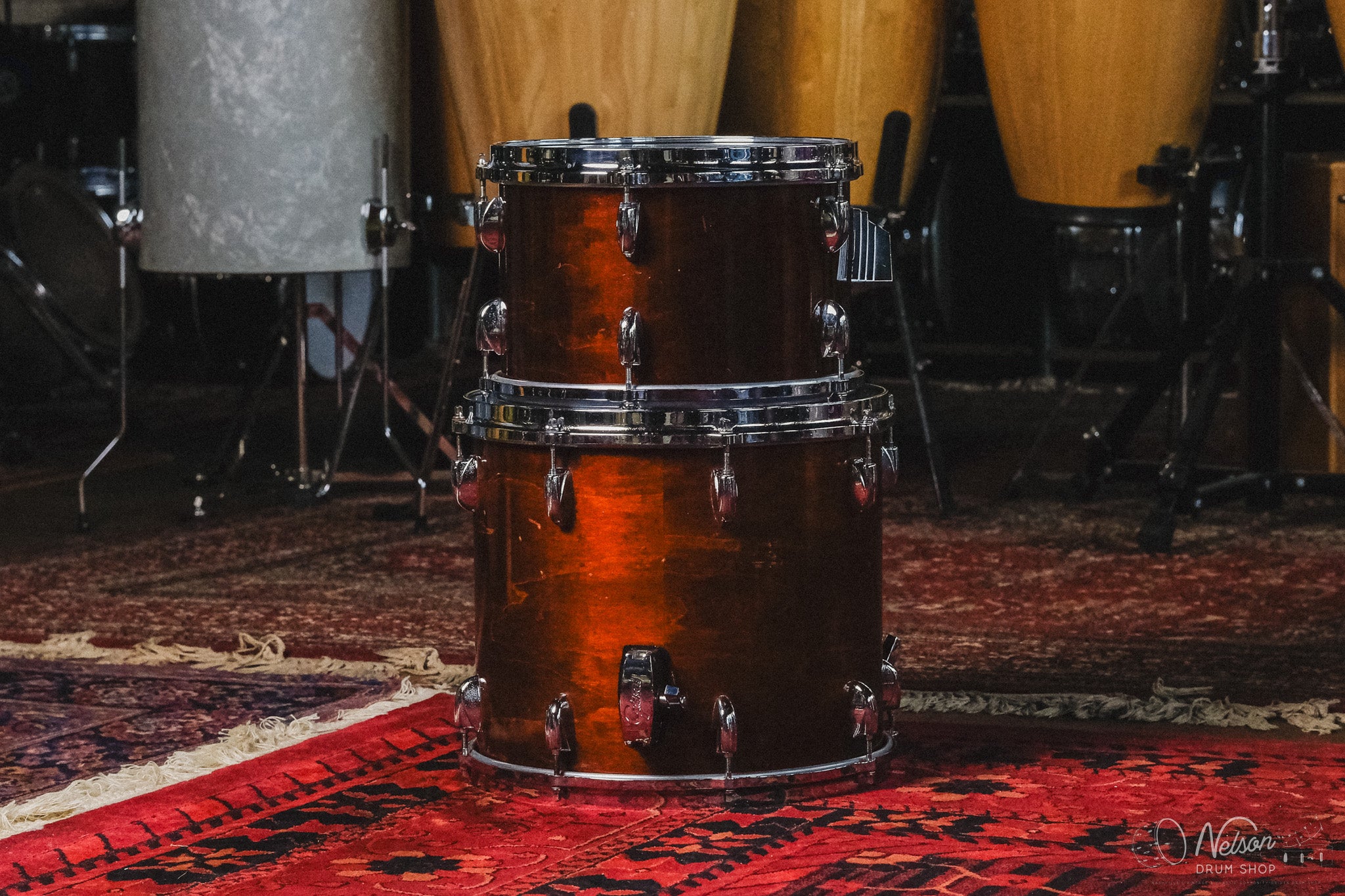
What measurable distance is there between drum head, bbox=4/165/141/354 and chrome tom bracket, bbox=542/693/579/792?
3109mm

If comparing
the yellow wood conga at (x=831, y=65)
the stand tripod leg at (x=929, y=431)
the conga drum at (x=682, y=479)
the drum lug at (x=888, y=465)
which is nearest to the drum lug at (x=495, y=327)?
the conga drum at (x=682, y=479)

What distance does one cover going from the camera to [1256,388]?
3.49m

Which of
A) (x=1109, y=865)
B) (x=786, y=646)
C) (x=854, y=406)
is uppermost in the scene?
(x=854, y=406)

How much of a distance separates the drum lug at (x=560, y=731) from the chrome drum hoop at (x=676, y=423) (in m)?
0.23

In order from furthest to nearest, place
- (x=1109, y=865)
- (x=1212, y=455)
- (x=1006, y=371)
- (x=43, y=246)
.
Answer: (x=1006, y=371), (x=43, y=246), (x=1212, y=455), (x=1109, y=865)

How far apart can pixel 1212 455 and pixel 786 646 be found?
2.46 meters

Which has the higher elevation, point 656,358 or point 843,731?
point 656,358

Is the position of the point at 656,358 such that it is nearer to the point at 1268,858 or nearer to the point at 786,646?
the point at 786,646

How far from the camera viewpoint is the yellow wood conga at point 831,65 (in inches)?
130

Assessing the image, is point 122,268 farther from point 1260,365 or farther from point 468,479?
point 1260,365

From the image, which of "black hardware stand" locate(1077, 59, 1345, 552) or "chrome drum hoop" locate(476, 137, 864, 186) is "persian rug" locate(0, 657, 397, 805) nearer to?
"chrome drum hoop" locate(476, 137, 864, 186)

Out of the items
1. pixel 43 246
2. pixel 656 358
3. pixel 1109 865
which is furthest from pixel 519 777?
pixel 43 246

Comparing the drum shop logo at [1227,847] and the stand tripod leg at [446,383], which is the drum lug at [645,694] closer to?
the drum shop logo at [1227,847]

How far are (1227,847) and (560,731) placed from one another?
0.56 meters
